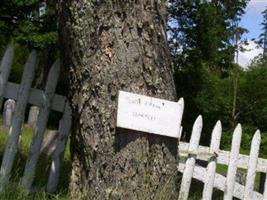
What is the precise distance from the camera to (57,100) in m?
5.53

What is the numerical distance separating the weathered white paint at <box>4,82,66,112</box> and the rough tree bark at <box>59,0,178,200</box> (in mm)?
1521

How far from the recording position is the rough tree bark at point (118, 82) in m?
3.86

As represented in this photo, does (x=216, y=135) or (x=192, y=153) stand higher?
(x=216, y=135)

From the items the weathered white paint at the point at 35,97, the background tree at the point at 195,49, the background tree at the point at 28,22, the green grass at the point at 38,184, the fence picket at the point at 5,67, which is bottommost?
the green grass at the point at 38,184

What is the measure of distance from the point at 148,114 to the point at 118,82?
326 millimetres

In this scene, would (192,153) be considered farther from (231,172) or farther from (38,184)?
(38,184)

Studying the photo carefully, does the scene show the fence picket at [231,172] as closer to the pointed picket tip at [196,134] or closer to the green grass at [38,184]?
the pointed picket tip at [196,134]

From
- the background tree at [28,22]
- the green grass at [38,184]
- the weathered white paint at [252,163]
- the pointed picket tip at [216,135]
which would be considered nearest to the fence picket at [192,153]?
the pointed picket tip at [216,135]

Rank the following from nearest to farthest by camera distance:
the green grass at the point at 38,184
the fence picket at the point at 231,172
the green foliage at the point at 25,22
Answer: the green grass at the point at 38,184
the fence picket at the point at 231,172
the green foliage at the point at 25,22

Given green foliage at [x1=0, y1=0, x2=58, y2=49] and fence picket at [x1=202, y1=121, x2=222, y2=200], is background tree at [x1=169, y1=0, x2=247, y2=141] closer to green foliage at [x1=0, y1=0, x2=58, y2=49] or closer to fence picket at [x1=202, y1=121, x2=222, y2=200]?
green foliage at [x1=0, y1=0, x2=58, y2=49]

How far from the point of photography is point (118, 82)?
3879mm

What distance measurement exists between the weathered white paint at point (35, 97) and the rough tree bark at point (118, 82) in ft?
4.99

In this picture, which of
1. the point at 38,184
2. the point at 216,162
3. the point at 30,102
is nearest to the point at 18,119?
the point at 30,102

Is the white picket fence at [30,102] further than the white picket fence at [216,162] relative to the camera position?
No
